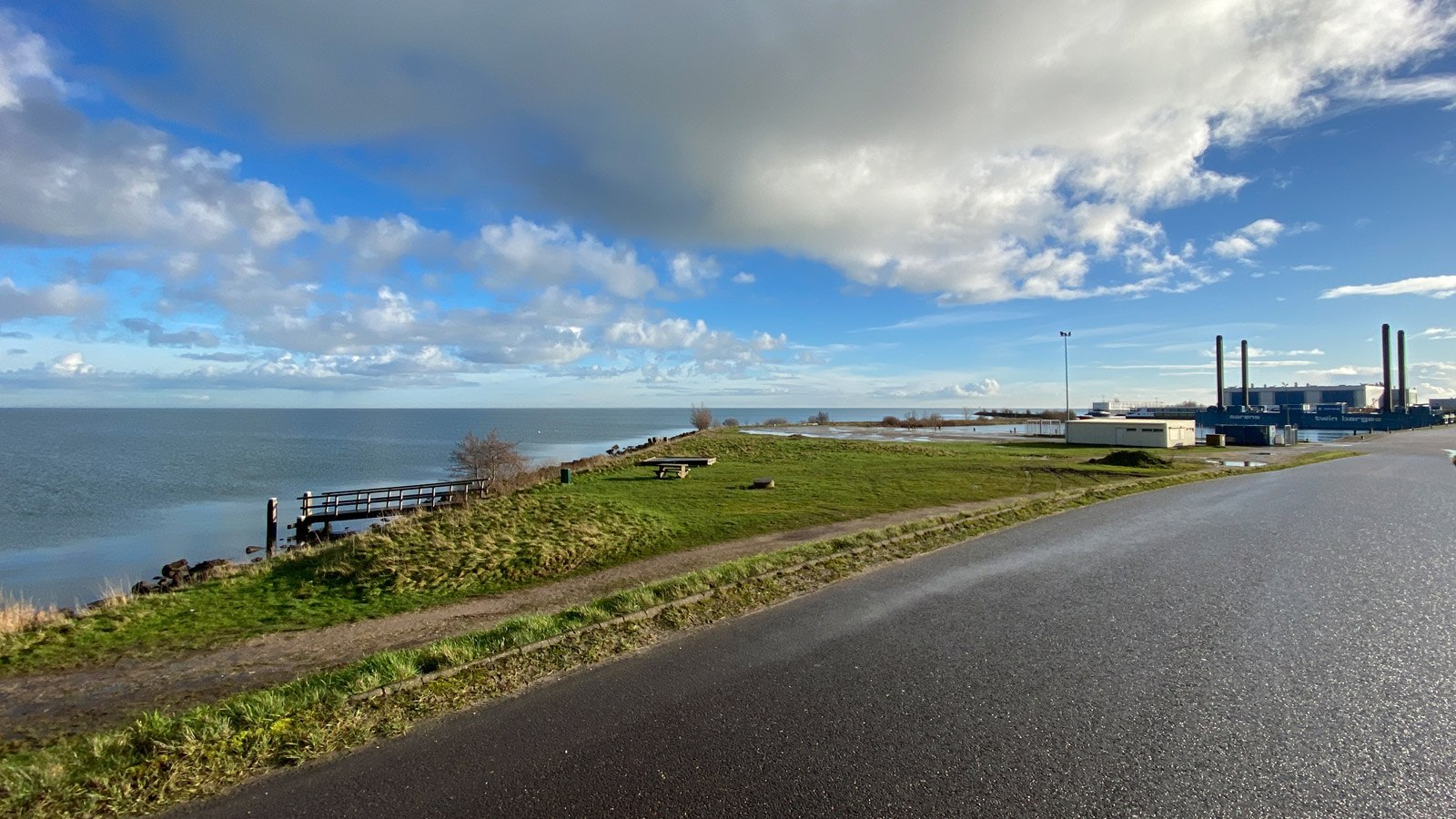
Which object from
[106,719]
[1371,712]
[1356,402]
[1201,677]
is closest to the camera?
[1371,712]

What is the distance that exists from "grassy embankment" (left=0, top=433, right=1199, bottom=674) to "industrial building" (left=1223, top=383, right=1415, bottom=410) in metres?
140

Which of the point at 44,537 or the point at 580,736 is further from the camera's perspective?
the point at 44,537

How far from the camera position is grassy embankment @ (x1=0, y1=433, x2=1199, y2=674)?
452 inches

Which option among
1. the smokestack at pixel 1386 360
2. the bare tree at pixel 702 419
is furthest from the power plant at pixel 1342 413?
the bare tree at pixel 702 419

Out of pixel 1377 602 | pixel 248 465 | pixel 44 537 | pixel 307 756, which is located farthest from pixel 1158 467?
pixel 248 465

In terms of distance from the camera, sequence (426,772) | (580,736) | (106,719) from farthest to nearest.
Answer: (106,719), (580,736), (426,772)

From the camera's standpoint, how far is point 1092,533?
1433 centimetres

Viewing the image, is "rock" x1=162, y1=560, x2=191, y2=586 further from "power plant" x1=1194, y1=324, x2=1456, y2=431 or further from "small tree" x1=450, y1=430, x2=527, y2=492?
"power plant" x1=1194, y1=324, x2=1456, y2=431

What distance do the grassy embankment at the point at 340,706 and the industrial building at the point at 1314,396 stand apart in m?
155

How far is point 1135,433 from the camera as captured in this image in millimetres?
48156

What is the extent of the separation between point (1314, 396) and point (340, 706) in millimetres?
193628

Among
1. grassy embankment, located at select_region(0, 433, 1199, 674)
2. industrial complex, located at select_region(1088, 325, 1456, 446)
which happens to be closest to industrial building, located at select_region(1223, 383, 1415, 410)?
industrial complex, located at select_region(1088, 325, 1456, 446)

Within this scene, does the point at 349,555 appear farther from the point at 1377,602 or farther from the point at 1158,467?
the point at 1158,467

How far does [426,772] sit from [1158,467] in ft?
111
